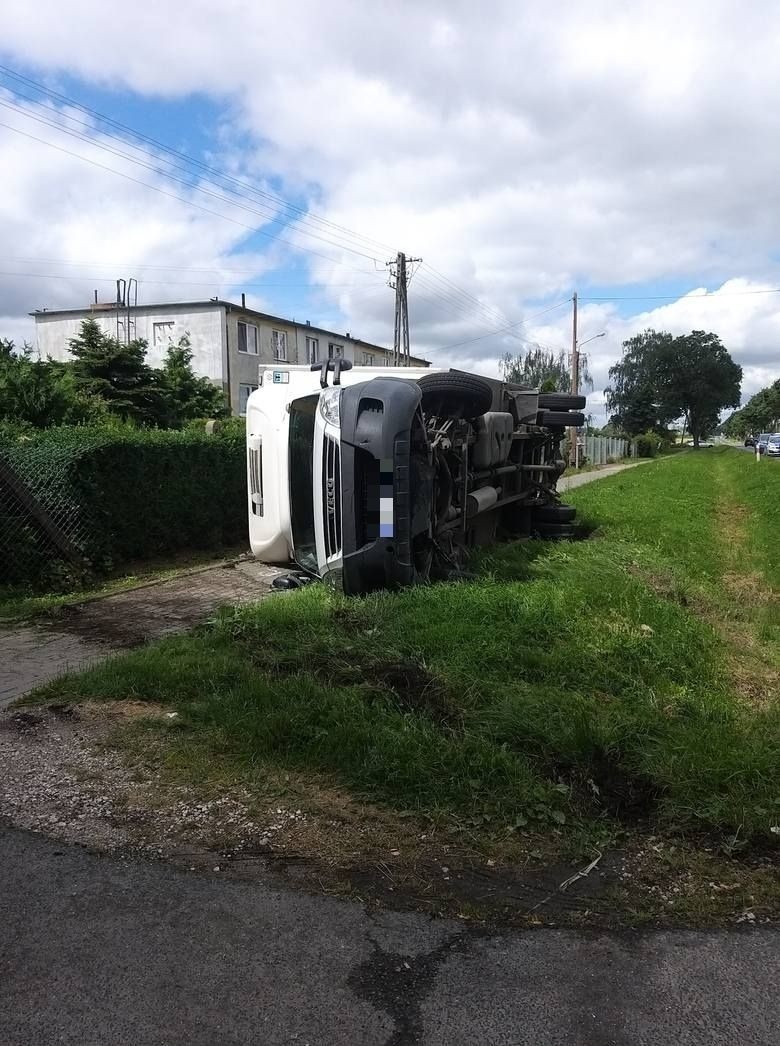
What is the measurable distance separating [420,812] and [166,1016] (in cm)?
158

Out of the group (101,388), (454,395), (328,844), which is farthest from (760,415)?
(328,844)

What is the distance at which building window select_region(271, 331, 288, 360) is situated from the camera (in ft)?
136

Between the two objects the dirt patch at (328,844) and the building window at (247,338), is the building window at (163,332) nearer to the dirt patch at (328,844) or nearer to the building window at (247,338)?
the building window at (247,338)

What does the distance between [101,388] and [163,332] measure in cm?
1831

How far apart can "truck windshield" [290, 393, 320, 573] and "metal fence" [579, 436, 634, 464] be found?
143ft

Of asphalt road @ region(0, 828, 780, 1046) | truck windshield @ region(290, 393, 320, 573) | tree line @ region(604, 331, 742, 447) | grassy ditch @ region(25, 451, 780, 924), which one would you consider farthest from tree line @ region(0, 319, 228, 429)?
tree line @ region(604, 331, 742, 447)

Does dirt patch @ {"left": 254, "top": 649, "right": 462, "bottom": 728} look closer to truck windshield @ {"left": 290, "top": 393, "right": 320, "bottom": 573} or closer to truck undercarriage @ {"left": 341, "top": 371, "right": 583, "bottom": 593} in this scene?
truck undercarriage @ {"left": 341, "top": 371, "right": 583, "bottom": 593}

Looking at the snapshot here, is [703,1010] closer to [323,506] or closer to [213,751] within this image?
[213,751]

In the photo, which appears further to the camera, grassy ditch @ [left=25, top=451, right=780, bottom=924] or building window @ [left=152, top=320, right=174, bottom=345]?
building window @ [left=152, top=320, right=174, bottom=345]

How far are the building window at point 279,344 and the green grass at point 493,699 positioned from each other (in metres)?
35.3

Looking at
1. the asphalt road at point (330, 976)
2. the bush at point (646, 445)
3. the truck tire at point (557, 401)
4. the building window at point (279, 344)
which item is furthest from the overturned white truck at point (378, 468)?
the bush at point (646, 445)

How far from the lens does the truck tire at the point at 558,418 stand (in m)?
11.8

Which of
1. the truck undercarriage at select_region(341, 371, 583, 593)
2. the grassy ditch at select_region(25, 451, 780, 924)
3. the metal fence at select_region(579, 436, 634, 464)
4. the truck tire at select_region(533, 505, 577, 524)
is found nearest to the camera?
the grassy ditch at select_region(25, 451, 780, 924)

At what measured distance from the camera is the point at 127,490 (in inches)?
393
